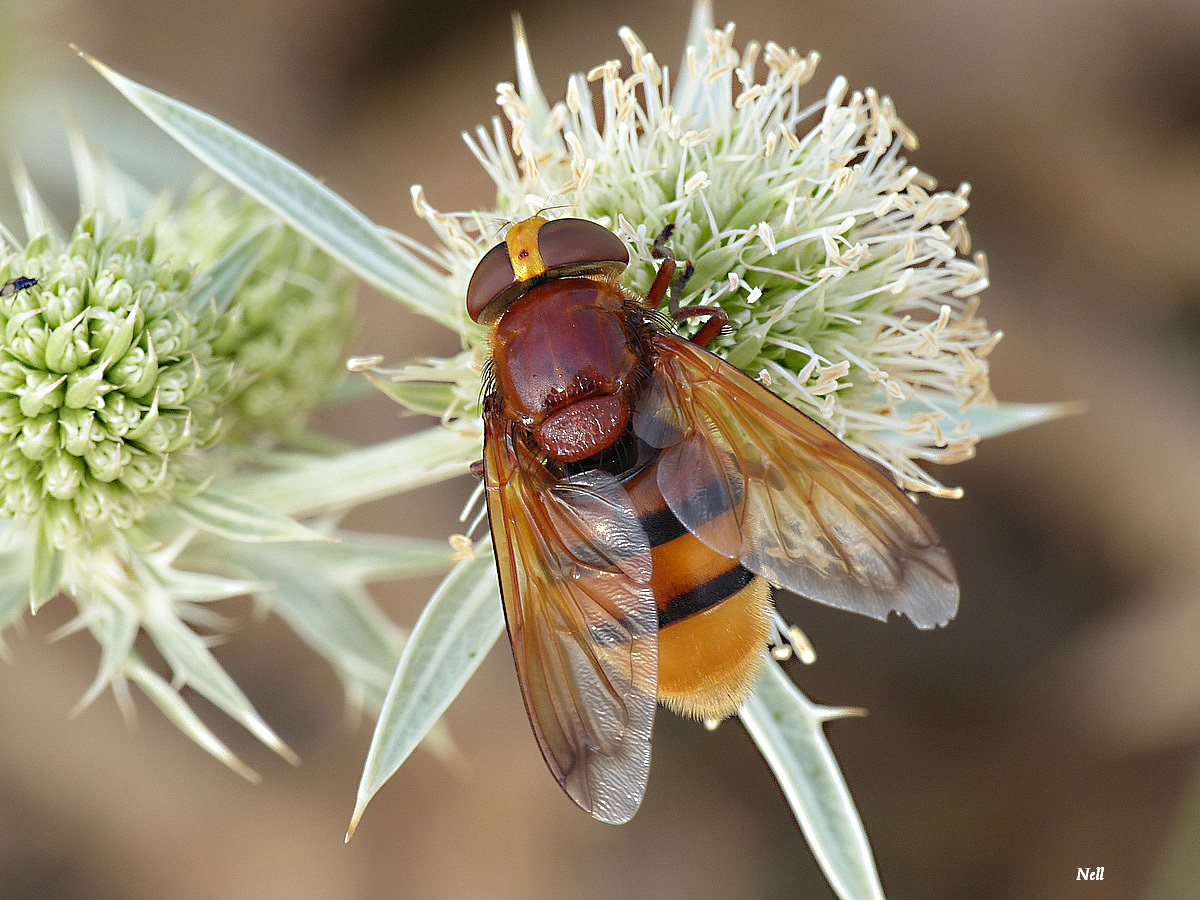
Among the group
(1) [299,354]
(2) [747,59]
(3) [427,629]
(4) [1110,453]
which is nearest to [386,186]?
(1) [299,354]

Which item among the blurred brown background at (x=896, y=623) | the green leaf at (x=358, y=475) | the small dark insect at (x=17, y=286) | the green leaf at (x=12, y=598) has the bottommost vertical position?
the blurred brown background at (x=896, y=623)

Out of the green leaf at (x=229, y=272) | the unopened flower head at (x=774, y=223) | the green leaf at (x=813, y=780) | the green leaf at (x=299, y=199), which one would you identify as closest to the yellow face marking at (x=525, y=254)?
the unopened flower head at (x=774, y=223)

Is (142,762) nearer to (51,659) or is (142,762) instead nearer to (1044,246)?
(51,659)

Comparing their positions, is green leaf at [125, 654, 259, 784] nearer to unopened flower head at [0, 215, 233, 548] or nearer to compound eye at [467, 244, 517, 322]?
unopened flower head at [0, 215, 233, 548]

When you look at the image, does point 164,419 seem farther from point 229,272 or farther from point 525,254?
point 525,254

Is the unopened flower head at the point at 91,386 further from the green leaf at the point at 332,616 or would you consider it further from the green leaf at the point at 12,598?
the green leaf at the point at 332,616
